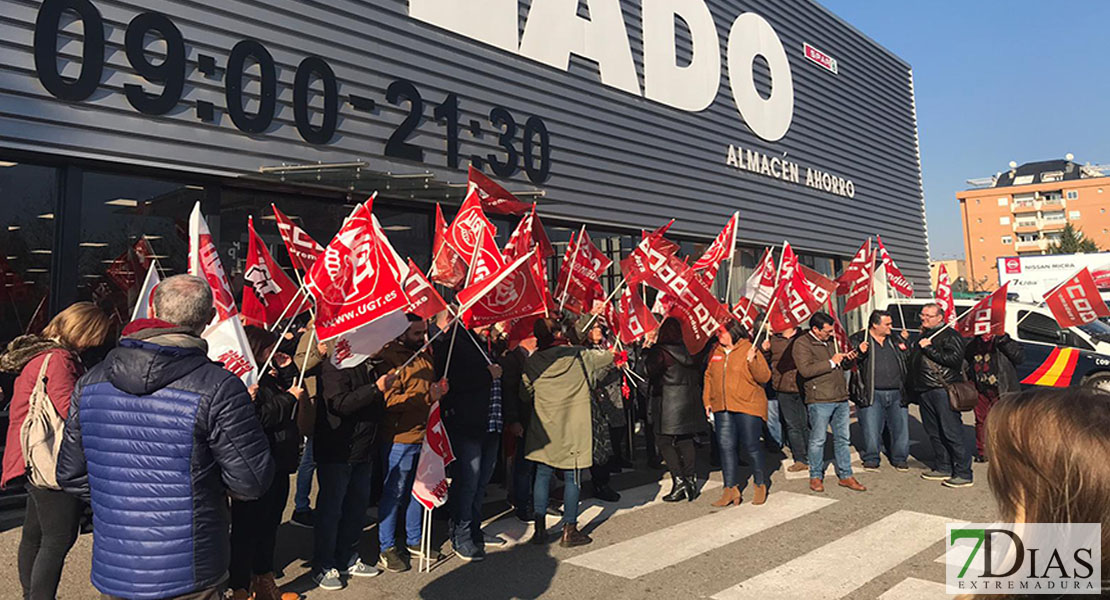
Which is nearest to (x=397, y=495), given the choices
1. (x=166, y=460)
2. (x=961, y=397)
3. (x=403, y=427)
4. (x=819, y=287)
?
(x=403, y=427)

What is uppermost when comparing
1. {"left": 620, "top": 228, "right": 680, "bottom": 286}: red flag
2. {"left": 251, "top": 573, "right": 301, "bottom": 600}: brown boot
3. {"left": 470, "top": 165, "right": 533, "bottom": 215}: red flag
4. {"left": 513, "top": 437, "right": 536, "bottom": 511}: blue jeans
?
{"left": 470, "top": 165, "right": 533, "bottom": 215}: red flag

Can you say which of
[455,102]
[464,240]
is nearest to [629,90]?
[455,102]

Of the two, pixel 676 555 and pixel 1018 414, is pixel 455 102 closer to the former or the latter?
pixel 676 555

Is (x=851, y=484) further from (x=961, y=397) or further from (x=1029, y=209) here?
(x=1029, y=209)

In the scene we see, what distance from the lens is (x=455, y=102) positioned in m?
10.5

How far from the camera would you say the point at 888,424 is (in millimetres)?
8867

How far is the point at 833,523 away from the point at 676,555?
1734 millimetres

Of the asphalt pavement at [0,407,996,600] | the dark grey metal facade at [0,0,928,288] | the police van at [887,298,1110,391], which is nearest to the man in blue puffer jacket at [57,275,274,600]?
the asphalt pavement at [0,407,996,600]

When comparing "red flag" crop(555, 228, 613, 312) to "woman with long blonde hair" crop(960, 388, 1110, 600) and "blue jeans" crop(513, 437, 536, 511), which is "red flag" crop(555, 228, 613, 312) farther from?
"woman with long blonde hair" crop(960, 388, 1110, 600)

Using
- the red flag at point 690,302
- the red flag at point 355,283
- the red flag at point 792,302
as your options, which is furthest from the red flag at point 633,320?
the red flag at point 355,283

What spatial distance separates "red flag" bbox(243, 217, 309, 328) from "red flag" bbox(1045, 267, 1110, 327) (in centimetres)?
859

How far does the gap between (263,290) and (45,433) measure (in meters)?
2.24

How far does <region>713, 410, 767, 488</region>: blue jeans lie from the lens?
289 inches

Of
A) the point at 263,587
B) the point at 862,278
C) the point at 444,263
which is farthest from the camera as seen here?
the point at 862,278
